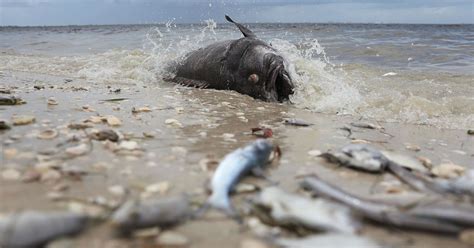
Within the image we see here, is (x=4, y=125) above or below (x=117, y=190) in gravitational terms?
above

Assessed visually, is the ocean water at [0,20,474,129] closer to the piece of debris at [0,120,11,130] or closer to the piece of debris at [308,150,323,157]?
the piece of debris at [308,150,323,157]

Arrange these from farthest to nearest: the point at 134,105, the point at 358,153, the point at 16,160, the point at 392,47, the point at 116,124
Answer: the point at 392,47 → the point at 134,105 → the point at 116,124 → the point at 358,153 → the point at 16,160

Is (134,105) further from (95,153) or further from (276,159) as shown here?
(276,159)

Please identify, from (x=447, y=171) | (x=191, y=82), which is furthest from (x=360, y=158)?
(x=191, y=82)

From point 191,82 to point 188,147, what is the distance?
465cm

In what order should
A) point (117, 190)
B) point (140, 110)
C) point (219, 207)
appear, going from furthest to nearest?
point (140, 110) < point (117, 190) < point (219, 207)

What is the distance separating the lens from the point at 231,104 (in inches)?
238

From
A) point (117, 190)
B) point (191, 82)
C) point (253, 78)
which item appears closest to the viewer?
point (117, 190)

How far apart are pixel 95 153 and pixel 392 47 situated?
1517 cm

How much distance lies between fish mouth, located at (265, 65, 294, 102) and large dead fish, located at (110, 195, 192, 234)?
15.2ft

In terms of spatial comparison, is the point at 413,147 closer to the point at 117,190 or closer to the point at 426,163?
the point at 426,163

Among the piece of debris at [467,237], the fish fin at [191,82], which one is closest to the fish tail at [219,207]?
the piece of debris at [467,237]

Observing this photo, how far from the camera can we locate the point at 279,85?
272 inches

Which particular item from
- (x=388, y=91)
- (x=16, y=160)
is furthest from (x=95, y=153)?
(x=388, y=91)
